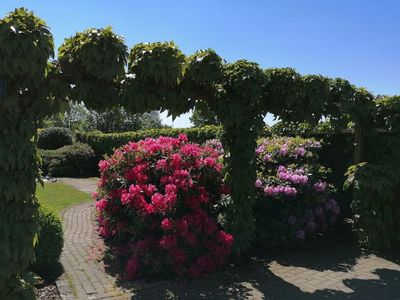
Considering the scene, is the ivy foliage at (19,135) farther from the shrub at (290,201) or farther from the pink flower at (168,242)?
the shrub at (290,201)

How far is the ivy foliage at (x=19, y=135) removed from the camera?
363cm

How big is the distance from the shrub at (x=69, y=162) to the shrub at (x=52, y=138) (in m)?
3.36

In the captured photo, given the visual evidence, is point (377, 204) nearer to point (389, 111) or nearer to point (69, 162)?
point (389, 111)

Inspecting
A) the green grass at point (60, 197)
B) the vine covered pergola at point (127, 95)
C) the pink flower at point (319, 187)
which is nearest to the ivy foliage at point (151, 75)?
the vine covered pergola at point (127, 95)

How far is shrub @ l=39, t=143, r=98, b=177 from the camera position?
1934 cm

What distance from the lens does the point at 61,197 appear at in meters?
12.9

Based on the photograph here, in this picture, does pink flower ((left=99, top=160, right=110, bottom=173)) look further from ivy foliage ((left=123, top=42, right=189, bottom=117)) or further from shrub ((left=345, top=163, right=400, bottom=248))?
shrub ((left=345, top=163, right=400, bottom=248))

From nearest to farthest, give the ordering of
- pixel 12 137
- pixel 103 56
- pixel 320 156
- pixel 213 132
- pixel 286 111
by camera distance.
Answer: pixel 12 137 → pixel 103 56 → pixel 286 111 → pixel 320 156 → pixel 213 132

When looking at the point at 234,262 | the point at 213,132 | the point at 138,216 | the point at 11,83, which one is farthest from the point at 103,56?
the point at 213,132

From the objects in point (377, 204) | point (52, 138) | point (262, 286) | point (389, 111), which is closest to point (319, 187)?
point (377, 204)

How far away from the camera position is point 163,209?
20.4 ft

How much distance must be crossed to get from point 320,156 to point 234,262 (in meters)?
3.49

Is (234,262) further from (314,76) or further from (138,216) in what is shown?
(314,76)

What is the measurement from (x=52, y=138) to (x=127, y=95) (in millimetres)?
19888
